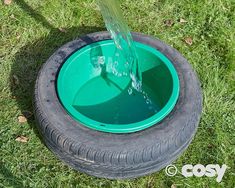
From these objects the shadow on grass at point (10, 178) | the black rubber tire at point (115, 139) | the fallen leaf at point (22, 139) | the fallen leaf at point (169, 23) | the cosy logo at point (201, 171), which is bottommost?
the cosy logo at point (201, 171)

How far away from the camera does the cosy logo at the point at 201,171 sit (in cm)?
289

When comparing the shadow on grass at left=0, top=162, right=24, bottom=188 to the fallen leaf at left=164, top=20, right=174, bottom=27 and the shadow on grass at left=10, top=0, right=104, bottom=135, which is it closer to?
the shadow on grass at left=10, top=0, right=104, bottom=135

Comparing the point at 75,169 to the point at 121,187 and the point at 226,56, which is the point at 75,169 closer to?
the point at 121,187

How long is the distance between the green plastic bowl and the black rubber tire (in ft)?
0.43

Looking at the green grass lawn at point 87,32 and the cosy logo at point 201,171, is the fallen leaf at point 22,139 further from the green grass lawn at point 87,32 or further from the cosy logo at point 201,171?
the cosy logo at point 201,171

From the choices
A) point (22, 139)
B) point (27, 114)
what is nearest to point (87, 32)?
point (27, 114)

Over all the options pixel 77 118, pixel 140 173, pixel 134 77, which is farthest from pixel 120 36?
pixel 140 173

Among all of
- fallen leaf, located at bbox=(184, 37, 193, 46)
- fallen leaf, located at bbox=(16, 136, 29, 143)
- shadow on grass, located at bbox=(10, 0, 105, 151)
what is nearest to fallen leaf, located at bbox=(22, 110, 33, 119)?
shadow on grass, located at bbox=(10, 0, 105, 151)

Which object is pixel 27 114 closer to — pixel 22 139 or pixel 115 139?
pixel 22 139

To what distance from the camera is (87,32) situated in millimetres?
3648

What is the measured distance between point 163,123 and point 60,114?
22.4 inches

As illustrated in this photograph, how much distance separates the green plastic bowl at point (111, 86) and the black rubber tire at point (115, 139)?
0.43 feet

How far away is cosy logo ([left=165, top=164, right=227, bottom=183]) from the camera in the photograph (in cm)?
289

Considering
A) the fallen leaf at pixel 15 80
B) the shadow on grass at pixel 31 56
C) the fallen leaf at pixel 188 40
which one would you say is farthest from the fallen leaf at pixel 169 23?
the fallen leaf at pixel 15 80
